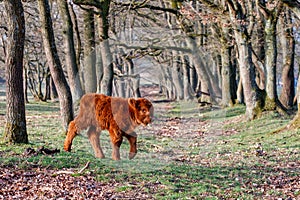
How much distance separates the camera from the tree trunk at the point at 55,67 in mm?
13031

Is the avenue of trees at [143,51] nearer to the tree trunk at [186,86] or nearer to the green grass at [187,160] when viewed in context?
the tree trunk at [186,86]

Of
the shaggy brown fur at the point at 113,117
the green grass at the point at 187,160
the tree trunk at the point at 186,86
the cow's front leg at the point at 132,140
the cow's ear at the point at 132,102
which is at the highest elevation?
A: the tree trunk at the point at 186,86

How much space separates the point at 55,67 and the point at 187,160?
4.90m

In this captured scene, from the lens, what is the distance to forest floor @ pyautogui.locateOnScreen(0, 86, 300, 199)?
25.3 ft

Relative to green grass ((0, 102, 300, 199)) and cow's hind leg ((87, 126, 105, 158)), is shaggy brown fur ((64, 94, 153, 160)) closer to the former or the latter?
cow's hind leg ((87, 126, 105, 158))

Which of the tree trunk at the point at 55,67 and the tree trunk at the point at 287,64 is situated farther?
the tree trunk at the point at 287,64

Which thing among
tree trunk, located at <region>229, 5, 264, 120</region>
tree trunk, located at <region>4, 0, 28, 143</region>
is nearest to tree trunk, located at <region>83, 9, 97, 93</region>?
tree trunk, located at <region>4, 0, 28, 143</region>

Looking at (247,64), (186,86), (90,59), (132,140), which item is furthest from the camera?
(186,86)

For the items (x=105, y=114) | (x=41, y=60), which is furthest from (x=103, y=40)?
(x=41, y=60)

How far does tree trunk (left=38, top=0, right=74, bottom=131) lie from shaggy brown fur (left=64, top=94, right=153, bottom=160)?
355 cm

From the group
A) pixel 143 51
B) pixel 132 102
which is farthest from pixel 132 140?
pixel 143 51

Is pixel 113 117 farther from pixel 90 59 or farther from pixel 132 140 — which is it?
pixel 90 59

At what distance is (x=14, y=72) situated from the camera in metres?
11.2

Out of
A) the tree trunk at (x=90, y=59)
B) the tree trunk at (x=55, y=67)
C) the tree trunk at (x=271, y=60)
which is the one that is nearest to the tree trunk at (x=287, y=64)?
the tree trunk at (x=271, y=60)
